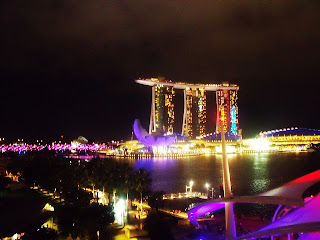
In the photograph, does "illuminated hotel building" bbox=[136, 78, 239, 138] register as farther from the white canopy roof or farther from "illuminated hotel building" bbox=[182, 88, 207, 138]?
the white canopy roof

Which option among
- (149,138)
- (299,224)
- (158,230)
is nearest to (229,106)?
(149,138)

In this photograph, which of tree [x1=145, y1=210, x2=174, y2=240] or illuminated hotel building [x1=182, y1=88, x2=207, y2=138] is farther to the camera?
illuminated hotel building [x1=182, y1=88, x2=207, y2=138]

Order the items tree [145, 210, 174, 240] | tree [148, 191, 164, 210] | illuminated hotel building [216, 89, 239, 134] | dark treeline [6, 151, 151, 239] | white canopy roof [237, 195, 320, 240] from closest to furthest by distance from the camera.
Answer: white canopy roof [237, 195, 320, 240], tree [145, 210, 174, 240], dark treeline [6, 151, 151, 239], tree [148, 191, 164, 210], illuminated hotel building [216, 89, 239, 134]

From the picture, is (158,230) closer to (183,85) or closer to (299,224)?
A: (299,224)

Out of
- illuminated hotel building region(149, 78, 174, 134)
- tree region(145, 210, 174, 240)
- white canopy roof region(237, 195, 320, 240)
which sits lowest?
tree region(145, 210, 174, 240)

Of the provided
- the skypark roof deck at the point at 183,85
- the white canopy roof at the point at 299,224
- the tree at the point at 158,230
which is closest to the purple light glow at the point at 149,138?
the skypark roof deck at the point at 183,85

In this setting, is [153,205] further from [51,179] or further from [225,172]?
[51,179]

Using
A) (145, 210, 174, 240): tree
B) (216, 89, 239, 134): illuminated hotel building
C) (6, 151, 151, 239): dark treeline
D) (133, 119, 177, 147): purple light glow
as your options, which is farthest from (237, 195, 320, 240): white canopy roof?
(216, 89, 239, 134): illuminated hotel building

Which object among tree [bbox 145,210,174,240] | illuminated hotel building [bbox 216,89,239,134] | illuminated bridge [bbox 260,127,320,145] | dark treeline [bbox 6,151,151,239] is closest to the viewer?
tree [bbox 145,210,174,240]

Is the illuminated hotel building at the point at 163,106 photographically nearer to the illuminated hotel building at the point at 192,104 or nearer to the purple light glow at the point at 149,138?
the illuminated hotel building at the point at 192,104
